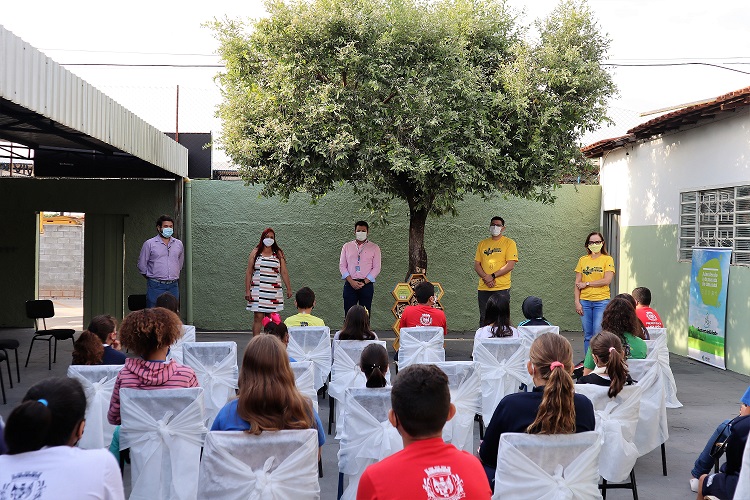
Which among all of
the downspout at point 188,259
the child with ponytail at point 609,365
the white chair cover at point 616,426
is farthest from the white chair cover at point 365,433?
the downspout at point 188,259

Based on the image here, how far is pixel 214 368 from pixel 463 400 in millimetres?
1966

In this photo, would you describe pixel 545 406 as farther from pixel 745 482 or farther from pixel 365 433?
pixel 365 433

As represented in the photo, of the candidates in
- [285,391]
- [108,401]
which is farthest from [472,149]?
[285,391]

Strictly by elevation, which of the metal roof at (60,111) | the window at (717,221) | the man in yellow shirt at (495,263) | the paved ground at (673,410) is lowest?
the paved ground at (673,410)

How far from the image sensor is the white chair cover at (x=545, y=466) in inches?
129

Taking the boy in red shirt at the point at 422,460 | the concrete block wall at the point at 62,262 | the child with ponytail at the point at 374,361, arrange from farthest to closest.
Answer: the concrete block wall at the point at 62,262 < the child with ponytail at the point at 374,361 < the boy in red shirt at the point at 422,460

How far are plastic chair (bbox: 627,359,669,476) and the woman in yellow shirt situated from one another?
419 centimetres

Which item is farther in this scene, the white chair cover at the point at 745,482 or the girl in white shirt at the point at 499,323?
the girl in white shirt at the point at 499,323

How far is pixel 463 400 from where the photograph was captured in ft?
15.5

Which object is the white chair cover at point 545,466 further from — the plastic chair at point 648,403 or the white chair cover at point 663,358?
the white chair cover at point 663,358

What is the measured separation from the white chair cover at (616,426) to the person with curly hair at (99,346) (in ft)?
9.87

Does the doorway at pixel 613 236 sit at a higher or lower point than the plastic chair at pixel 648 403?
higher

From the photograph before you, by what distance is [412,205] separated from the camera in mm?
11000

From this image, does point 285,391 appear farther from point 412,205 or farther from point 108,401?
point 412,205
